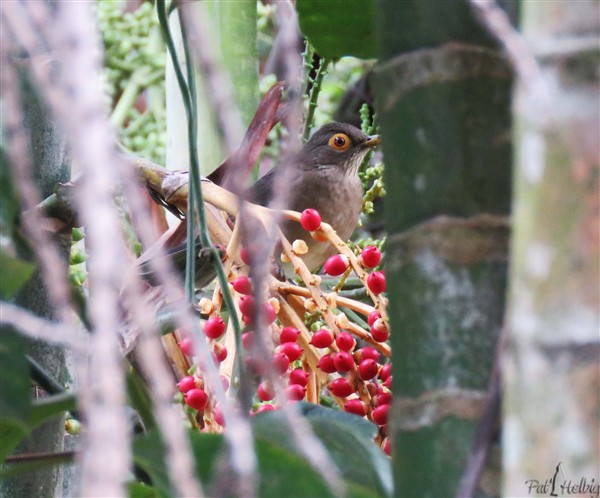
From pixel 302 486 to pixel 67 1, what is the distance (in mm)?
209

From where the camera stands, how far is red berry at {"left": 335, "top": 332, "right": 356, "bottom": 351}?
711 millimetres

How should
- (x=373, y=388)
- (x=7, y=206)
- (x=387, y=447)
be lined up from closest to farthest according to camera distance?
(x=7, y=206)
(x=387, y=447)
(x=373, y=388)

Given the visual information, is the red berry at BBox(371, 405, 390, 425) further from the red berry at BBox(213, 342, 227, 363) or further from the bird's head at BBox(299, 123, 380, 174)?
the bird's head at BBox(299, 123, 380, 174)

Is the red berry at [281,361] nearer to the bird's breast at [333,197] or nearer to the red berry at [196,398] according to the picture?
the red berry at [196,398]

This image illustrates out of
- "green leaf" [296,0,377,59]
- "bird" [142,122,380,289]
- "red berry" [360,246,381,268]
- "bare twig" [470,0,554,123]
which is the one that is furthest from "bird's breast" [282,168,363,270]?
"bare twig" [470,0,554,123]

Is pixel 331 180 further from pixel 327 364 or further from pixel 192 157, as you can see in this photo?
pixel 192 157

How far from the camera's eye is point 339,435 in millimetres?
464

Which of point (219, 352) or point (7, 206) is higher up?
point (7, 206)

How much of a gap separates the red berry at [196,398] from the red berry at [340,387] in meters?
0.10

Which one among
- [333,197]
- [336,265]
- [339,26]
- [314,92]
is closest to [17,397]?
[336,265]

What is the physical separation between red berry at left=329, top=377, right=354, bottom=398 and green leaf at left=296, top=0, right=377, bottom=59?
333mm

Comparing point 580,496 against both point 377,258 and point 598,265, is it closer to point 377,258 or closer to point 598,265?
point 598,265

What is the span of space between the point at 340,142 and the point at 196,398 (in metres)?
1.27

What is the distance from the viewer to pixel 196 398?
68cm
